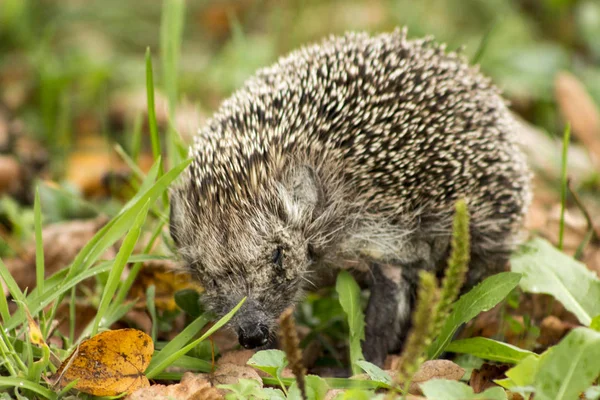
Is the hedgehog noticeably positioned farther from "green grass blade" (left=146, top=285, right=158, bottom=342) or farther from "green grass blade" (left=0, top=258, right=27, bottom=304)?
"green grass blade" (left=0, top=258, right=27, bottom=304)

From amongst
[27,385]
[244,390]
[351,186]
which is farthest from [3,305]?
[351,186]

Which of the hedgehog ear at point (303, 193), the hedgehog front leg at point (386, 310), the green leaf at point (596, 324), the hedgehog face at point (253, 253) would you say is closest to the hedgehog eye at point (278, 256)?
the hedgehog face at point (253, 253)

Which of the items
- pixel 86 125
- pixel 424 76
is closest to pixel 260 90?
pixel 424 76

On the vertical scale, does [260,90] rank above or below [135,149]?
above

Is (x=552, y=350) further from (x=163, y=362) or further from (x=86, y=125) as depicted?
(x=86, y=125)

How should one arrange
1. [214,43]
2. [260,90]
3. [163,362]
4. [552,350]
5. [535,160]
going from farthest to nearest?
[214,43], [535,160], [260,90], [163,362], [552,350]

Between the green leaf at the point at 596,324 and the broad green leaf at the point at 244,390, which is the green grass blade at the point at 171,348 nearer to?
the broad green leaf at the point at 244,390

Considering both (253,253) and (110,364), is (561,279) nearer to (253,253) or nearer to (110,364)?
(253,253)
